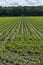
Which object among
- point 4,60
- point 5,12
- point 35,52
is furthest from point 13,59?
point 5,12

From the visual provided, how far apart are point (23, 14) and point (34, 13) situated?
18.4 ft

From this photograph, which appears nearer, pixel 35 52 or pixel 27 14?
pixel 35 52

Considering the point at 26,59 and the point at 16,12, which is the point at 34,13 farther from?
the point at 26,59

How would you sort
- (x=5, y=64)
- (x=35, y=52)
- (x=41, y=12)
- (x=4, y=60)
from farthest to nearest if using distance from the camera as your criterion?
(x=41, y=12) < (x=35, y=52) < (x=4, y=60) < (x=5, y=64)

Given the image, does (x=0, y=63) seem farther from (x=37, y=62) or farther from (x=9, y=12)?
(x=9, y=12)

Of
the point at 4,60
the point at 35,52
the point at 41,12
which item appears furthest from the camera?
the point at 41,12

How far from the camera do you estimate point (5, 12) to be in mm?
89562

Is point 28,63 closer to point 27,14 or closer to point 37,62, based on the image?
point 37,62

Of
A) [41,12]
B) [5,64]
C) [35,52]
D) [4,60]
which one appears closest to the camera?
[5,64]

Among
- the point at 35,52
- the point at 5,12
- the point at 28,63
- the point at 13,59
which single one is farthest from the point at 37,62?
the point at 5,12

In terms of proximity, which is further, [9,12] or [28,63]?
[9,12]

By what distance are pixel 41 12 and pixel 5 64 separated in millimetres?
85313

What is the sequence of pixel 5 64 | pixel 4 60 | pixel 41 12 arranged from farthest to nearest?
pixel 41 12 < pixel 4 60 < pixel 5 64

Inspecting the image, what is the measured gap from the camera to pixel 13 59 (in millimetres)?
5980
